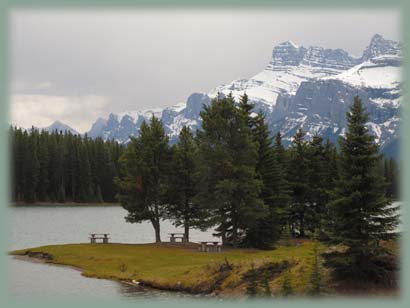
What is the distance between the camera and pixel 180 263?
4219 centimetres

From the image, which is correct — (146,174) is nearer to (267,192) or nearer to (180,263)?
(267,192)

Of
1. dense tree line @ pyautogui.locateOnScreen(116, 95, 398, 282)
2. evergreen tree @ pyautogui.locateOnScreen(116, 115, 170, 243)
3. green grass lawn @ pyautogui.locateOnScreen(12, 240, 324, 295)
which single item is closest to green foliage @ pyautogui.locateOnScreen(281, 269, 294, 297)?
green grass lawn @ pyautogui.locateOnScreen(12, 240, 324, 295)

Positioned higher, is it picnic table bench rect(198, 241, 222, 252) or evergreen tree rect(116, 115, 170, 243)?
evergreen tree rect(116, 115, 170, 243)

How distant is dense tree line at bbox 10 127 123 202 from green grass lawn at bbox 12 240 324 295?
97024 mm

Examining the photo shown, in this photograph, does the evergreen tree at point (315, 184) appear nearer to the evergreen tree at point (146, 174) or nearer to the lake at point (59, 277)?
the lake at point (59, 277)

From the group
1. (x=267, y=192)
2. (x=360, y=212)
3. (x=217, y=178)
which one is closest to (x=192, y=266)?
(x=360, y=212)

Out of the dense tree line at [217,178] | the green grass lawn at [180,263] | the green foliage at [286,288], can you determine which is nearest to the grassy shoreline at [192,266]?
the green grass lawn at [180,263]

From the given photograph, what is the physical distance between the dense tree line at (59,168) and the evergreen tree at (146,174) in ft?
303

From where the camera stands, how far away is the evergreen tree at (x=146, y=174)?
174 ft

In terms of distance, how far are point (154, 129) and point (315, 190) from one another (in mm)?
19501

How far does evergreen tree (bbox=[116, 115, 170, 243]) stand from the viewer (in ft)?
174

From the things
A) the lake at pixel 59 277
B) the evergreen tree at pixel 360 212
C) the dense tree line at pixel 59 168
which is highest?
the dense tree line at pixel 59 168

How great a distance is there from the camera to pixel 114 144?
7387 inches

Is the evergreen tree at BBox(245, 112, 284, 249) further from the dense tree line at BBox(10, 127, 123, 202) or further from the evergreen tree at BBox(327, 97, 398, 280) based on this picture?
the dense tree line at BBox(10, 127, 123, 202)
